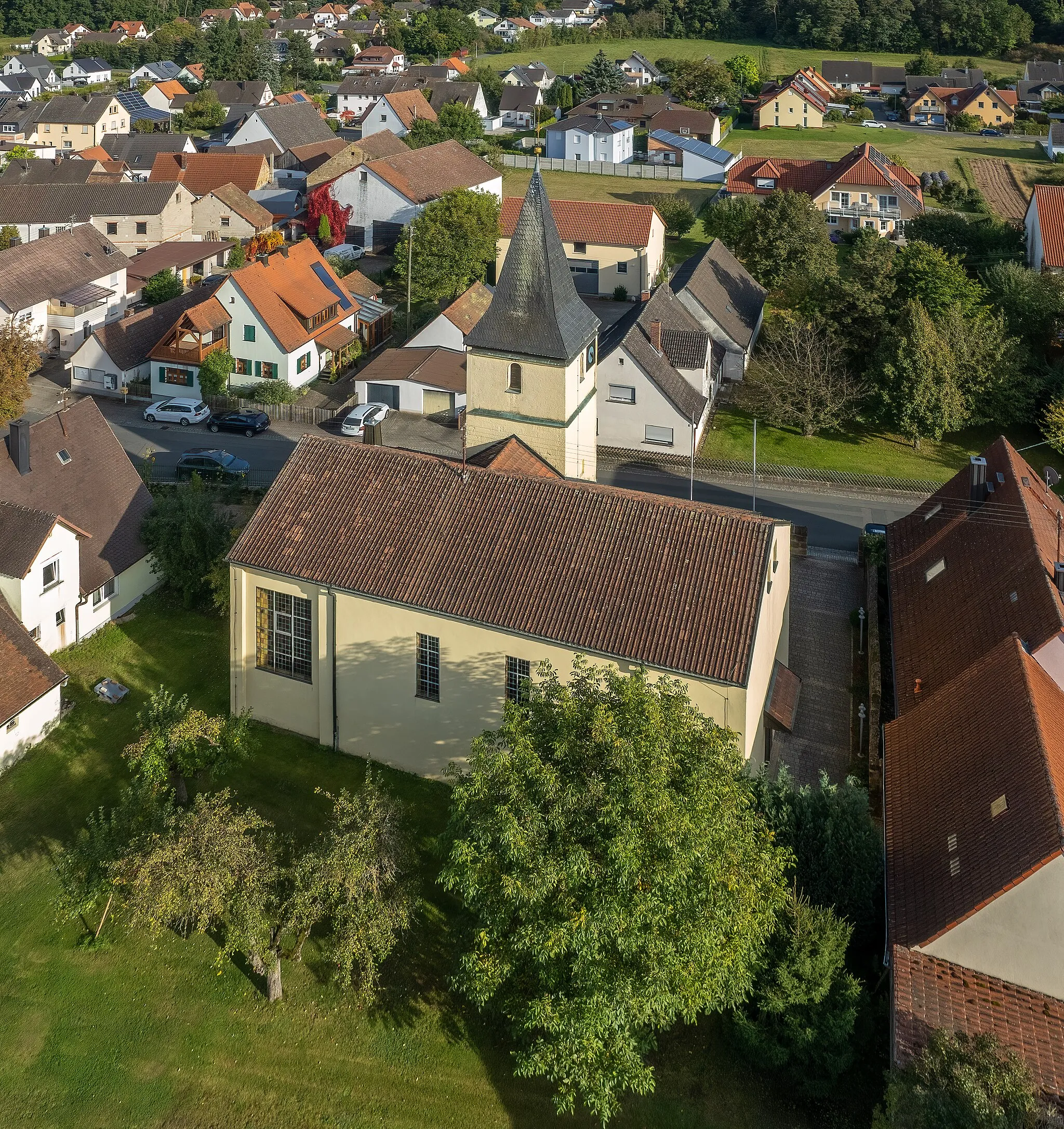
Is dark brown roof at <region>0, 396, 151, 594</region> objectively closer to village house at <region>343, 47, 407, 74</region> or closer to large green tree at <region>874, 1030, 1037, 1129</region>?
large green tree at <region>874, 1030, 1037, 1129</region>

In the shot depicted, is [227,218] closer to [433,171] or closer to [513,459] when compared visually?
[433,171]

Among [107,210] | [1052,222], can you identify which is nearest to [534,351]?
[1052,222]

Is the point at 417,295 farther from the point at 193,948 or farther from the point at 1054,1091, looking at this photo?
the point at 1054,1091

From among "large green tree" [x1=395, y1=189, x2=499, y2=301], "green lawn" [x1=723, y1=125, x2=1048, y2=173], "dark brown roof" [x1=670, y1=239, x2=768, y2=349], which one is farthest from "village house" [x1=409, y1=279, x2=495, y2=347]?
"green lawn" [x1=723, y1=125, x2=1048, y2=173]

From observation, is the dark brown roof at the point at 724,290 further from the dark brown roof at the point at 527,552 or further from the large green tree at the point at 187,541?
the dark brown roof at the point at 527,552

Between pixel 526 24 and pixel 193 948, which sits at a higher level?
pixel 526 24

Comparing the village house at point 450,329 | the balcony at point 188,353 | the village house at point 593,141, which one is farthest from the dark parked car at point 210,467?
the village house at point 593,141

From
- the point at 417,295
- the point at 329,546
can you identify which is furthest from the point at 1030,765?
the point at 417,295
